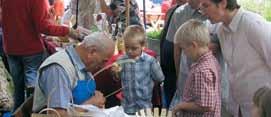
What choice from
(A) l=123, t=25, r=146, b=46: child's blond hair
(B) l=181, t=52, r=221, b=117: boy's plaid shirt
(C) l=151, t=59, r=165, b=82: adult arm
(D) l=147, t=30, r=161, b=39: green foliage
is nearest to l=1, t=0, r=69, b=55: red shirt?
(A) l=123, t=25, r=146, b=46: child's blond hair

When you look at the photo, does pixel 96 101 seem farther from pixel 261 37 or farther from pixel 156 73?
pixel 156 73

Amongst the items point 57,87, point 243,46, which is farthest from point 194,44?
point 57,87

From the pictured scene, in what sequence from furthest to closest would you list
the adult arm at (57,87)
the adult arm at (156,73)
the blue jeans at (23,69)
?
the blue jeans at (23,69) → the adult arm at (156,73) → the adult arm at (57,87)

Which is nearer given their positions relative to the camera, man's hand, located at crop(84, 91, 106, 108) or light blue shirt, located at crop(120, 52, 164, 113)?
man's hand, located at crop(84, 91, 106, 108)

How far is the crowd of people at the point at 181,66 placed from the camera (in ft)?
9.21

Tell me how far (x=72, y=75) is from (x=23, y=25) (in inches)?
Answer: 66.8

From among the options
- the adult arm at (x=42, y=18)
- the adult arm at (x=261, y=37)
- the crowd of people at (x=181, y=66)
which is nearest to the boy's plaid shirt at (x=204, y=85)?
the crowd of people at (x=181, y=66)

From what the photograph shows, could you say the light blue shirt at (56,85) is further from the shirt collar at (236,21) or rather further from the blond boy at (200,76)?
the shirt collar at (236,21)

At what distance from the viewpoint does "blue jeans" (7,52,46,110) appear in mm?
4449

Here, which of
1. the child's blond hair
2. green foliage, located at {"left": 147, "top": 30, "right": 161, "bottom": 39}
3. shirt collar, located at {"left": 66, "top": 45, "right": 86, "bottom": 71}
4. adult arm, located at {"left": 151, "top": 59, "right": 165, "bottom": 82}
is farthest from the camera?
green foliage, located at {"left": 147, "top": 30, "right": 161, "bottom": 39}

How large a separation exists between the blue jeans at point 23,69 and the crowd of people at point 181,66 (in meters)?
0.26

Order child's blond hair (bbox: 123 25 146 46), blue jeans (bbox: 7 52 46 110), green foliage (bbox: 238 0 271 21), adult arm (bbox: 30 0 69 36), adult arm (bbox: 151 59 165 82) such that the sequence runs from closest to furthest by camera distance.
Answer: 1. child's blond hair (bbox: 123 25 146 46)
2. adult arm (bbox: 151 59 165 82)
3. adult arm (bbox: 30 0 69 36)
4. blue jeans (bbox: 7 52 46 110)
5. green foliage (bbox: 238 0 271 21)

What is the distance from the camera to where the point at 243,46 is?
3055mm

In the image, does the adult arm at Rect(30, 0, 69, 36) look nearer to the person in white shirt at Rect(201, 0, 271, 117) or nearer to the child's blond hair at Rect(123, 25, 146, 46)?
the child's blond hair at Rect(123, 25, 146, 46)
